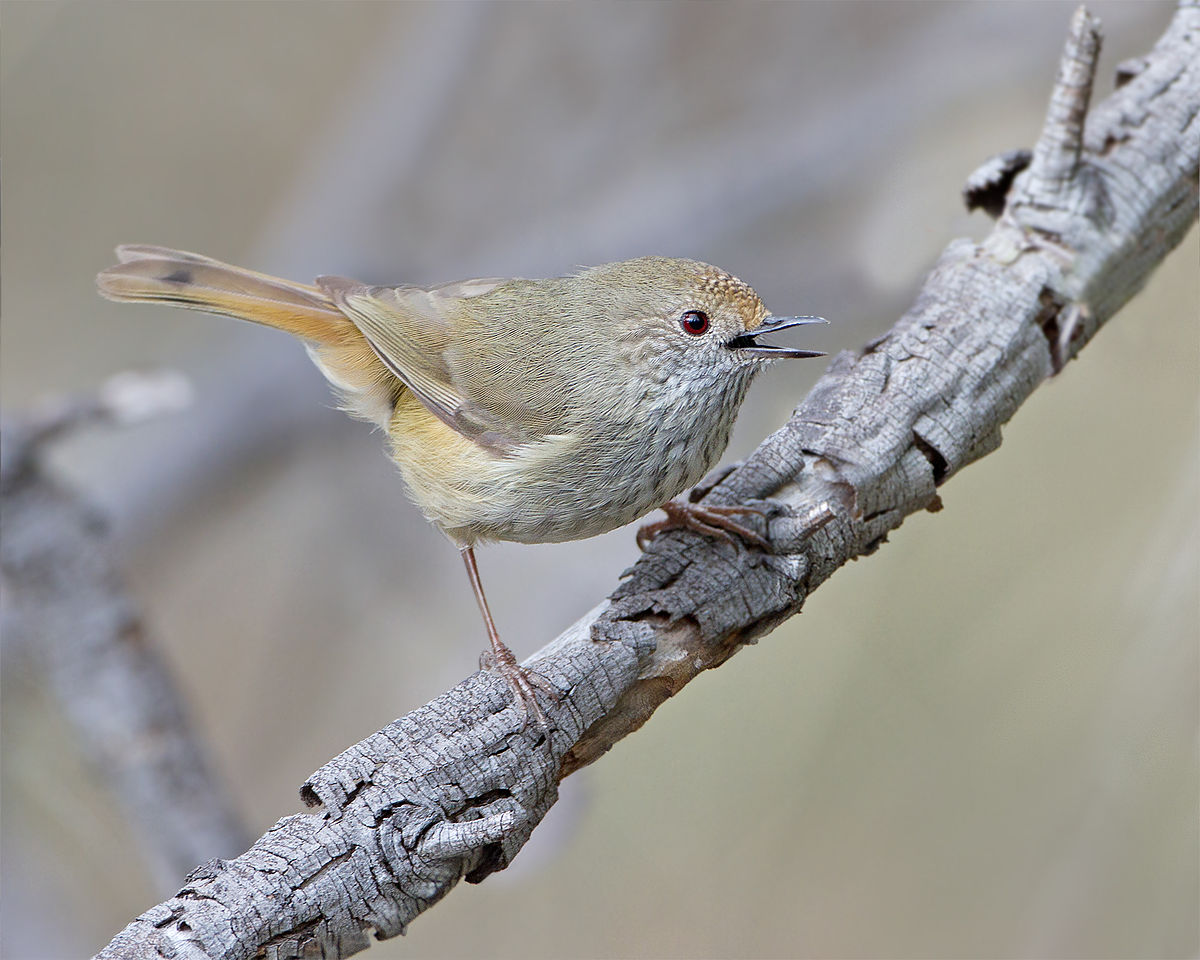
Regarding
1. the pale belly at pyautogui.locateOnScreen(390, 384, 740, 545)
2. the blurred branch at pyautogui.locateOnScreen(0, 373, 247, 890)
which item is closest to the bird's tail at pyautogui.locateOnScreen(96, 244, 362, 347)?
the blurred branch at pyautogui.locateOnScreen(0, 373, 247, 890)

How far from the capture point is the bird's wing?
8.36 ft

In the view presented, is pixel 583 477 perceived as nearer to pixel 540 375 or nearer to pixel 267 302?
pixel 540 375

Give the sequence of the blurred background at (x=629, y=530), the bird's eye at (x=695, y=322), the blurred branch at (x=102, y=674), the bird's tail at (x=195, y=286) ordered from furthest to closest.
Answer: the blurred background at (x=629, y=530)
the blurred branch at (x=102, y=674)
the bird's tail at (x=195, y=286)
the bird's eye at (x=695, y=322)

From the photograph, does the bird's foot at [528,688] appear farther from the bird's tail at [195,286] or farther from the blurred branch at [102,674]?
the blurred branch at [102,674]

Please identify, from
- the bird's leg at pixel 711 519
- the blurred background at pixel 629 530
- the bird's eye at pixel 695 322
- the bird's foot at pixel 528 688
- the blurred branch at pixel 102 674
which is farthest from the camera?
the blurred background at pixel 629 530

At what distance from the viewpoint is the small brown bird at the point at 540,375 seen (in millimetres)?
2428

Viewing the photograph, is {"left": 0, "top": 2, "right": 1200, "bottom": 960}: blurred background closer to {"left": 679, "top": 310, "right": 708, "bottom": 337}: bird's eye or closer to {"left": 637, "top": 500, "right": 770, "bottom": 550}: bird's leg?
{"left": 637, "top": 500, "right": 770, "bottom": 550}: bird's leg

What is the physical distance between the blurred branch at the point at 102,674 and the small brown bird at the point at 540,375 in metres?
0.45

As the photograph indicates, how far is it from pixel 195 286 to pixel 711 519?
4.99ft

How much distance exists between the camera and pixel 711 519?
7.98ft

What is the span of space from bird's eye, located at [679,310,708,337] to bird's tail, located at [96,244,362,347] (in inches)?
39.1

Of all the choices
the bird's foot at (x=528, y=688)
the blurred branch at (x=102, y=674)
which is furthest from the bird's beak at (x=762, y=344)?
the blurred branch at (x=102, y=674)

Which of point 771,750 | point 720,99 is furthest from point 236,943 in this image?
point 720,99

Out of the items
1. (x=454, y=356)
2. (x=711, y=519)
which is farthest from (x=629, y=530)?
(x=711, y=519)
